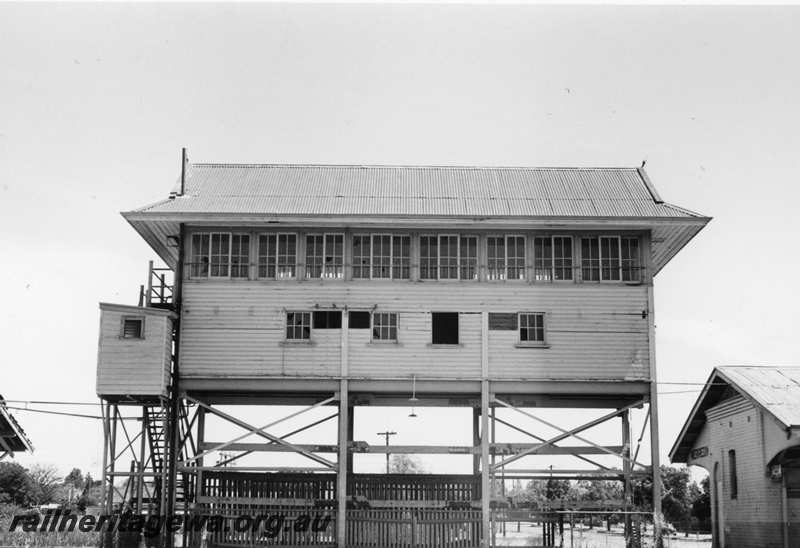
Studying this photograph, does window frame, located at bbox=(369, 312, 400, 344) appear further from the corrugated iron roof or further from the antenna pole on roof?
the antenna pole on roof

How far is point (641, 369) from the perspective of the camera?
112 ft

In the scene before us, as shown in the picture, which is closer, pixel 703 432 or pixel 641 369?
pixel 641 369

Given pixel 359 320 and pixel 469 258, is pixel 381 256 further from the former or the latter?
pixel 469 258

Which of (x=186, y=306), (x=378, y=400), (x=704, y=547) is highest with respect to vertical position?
(x=186, y=306)

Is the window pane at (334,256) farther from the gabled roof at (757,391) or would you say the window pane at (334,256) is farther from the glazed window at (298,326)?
the gabled roof at (757,391)

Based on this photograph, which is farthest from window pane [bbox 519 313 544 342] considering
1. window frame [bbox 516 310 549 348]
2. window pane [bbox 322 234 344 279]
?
window pane [bbox 322 234 344 279]

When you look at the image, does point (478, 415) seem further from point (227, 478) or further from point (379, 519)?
point (227, 478)

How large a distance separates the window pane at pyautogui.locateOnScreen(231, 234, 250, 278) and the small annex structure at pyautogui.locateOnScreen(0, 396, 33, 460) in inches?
320

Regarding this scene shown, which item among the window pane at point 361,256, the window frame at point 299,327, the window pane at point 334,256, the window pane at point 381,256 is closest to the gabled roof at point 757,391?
the window pane at point 381,256

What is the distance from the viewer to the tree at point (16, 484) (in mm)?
77562

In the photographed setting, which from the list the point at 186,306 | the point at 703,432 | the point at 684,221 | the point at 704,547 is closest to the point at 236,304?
the point at 186,306

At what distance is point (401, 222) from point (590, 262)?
252 inches

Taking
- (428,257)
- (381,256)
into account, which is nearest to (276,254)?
(381,256)

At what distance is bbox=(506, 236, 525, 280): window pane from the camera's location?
114 ft
